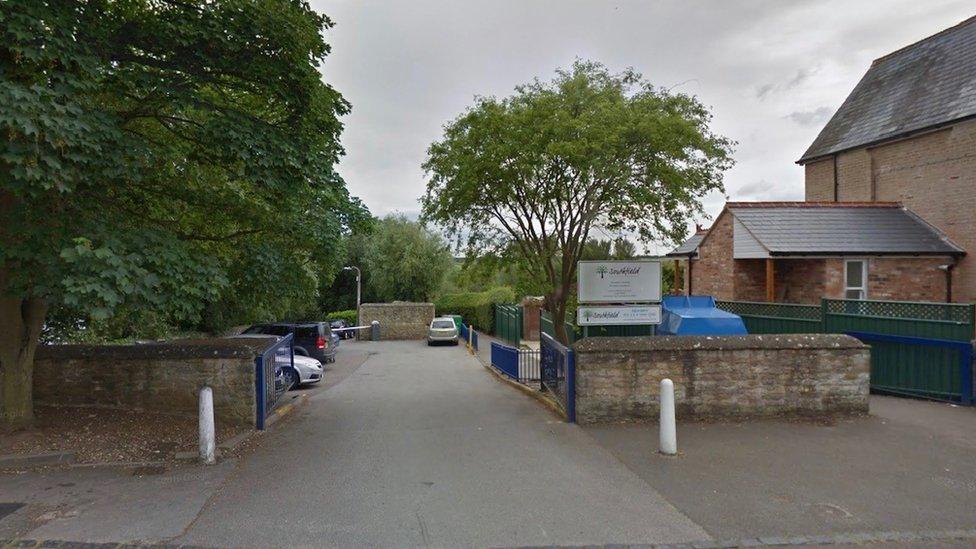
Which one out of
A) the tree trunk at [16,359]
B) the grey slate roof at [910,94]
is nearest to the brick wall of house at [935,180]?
the grey slate roof at [910,94]

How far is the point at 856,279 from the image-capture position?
52.0 feet

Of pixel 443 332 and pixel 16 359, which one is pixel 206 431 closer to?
pixel 16 359

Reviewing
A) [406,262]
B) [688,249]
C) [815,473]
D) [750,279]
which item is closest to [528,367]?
[750,279]

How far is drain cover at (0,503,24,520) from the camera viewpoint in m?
5.30

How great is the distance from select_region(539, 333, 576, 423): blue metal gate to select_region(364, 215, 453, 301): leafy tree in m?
31.8

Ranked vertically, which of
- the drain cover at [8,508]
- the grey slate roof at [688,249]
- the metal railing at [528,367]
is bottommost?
the metal railing at [528,367]

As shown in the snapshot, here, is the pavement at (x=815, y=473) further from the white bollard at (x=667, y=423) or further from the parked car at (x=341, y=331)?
the parked car at (x=341, y=331)

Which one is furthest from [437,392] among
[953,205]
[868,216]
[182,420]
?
[953,205]

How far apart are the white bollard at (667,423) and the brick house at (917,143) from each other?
12.3 m

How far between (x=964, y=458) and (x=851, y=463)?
5.00 feet

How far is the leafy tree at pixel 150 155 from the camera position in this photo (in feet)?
18.0

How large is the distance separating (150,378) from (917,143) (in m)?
21.3

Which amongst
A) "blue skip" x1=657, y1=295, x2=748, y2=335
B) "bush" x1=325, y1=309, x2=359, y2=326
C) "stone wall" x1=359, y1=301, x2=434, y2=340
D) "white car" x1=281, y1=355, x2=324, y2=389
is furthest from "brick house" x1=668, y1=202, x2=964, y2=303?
"bush" x1=325, y1=309, x2=359, y2=326

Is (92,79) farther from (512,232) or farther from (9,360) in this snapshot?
(512,232)
